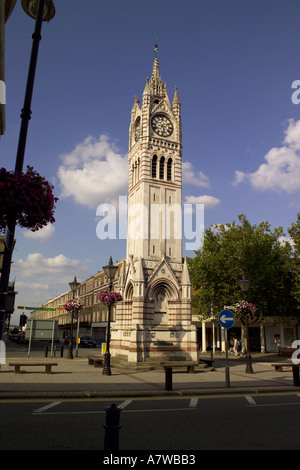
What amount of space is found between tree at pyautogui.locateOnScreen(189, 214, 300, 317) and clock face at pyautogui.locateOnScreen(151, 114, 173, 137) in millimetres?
12885

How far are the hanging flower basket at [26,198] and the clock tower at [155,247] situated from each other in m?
17.9

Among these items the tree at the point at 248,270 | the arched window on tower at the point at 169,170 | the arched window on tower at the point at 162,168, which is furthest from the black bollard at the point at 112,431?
the tree at the point at 248,270

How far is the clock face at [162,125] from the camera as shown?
30.0 m

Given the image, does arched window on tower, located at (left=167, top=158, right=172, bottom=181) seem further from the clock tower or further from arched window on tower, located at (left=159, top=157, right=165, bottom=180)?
arched window on tower, located at (left=159, top=157, right=165, bottom=180)

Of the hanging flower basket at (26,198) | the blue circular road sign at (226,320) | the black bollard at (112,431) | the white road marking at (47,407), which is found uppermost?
the hanging flower basket at (26,198)

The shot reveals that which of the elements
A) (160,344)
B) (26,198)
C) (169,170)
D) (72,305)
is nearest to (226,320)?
(26,198)

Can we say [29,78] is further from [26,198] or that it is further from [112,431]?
[112,431]

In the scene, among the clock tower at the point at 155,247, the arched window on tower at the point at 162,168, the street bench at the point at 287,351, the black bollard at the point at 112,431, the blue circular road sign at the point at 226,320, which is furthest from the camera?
the street bench at the point at 287,351

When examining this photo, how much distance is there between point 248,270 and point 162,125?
54.2ft

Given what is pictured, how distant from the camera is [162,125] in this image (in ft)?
99.8

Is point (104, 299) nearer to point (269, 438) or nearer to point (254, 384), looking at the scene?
point (254, 384)

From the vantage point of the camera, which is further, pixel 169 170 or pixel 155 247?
pixel 169 170

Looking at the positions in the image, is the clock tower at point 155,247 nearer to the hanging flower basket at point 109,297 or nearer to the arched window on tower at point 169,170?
the arched window on tower at point 169,170
